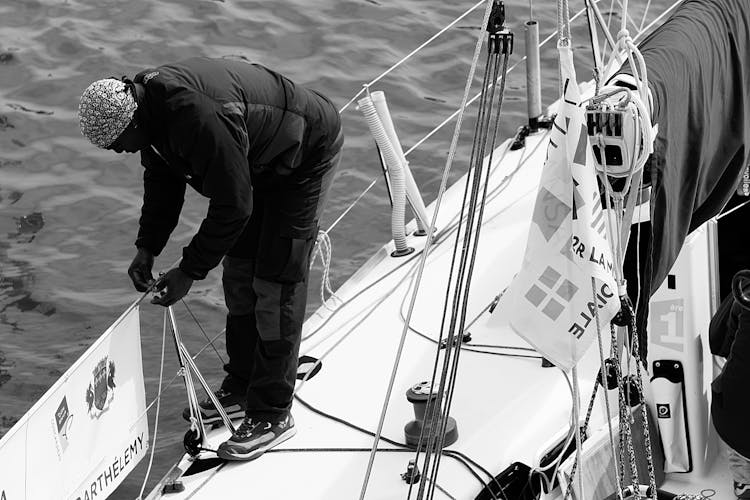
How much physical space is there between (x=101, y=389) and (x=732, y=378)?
5.87ft

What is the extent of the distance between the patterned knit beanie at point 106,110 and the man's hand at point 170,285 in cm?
46

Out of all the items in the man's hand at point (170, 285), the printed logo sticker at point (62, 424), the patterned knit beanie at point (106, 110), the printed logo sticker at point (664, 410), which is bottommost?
the printed logo sticker at point (664, 410)

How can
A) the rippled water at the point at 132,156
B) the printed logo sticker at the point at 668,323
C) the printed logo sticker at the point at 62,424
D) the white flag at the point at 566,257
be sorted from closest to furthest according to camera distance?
the white flag at the point at 566,257 → the printed logo sticker at the point at 62,424 → the printed logo sticker at the point at 668,323 → the rippled water at the point at 132,156

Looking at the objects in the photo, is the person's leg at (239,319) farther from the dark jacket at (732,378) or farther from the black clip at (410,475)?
the dark jacket at (732,378)

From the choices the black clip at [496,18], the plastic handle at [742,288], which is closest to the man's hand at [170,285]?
the black clip at [496,18]

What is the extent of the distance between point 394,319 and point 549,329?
5.48 feet

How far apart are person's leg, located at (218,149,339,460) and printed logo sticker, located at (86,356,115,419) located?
54 centimetres

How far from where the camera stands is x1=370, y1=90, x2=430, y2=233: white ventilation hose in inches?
188

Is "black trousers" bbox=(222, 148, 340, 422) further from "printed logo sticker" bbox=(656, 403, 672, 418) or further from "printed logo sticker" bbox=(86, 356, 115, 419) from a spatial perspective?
"printed logo sticker" bbox=(656, 403, 672, 418)

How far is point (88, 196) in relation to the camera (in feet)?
21.7

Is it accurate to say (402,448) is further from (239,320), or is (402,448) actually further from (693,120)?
(693,120)

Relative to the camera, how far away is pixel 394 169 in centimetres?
484

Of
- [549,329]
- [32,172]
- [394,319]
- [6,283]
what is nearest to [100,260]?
[6,283]

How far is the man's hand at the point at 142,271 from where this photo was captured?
3.63 metres
